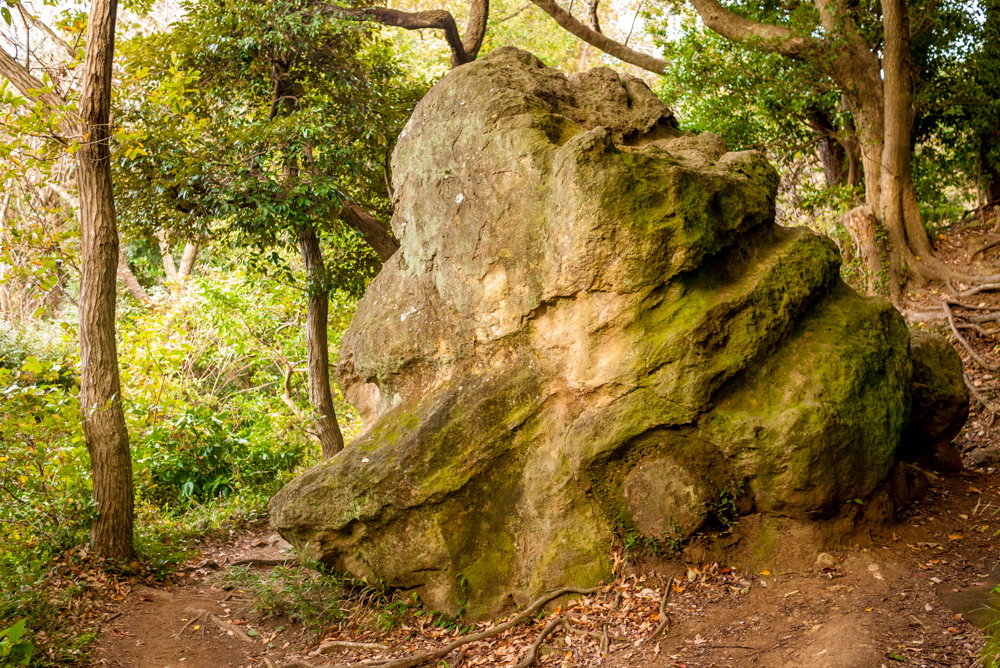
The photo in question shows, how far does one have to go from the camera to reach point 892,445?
5105 millimetres

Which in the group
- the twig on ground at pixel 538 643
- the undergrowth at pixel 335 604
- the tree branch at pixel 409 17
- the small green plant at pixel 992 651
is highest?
the tree branch at pixel 409 17

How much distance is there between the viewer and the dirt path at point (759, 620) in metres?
4.15

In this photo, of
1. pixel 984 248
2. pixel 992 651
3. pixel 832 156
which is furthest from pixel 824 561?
pixel 832 156

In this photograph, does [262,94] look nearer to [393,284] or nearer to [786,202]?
[393,284]

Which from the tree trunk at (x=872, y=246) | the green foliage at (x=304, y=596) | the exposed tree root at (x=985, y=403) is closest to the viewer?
the green foliage at (x=304, y=596)

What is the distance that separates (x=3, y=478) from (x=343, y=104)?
548 cm

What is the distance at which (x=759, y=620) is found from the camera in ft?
15.2

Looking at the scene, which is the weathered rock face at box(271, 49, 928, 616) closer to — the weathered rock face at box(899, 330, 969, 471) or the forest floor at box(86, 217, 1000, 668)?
the forest floor at box(86, 217, 1000, 668)

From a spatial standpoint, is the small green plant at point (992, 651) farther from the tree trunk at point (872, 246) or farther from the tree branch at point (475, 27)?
the tree branch at point (475, 27)

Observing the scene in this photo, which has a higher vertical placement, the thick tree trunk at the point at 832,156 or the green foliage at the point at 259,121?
the green foliage at the point at 259,121

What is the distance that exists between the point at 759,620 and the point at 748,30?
7.71 m

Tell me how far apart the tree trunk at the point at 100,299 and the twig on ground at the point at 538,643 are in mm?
3999

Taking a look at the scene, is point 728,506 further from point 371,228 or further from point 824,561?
point 371,228

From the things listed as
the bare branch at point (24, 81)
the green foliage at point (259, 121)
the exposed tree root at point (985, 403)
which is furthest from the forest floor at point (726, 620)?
the green foliage at point (259, 121)
